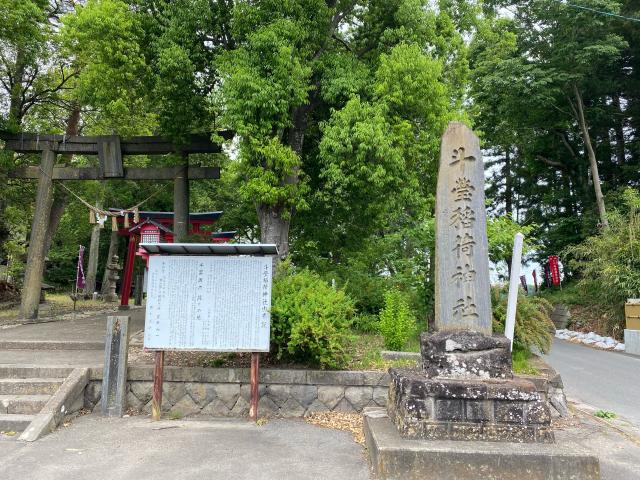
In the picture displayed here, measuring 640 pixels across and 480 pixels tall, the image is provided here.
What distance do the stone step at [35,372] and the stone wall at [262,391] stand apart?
23.2 inches

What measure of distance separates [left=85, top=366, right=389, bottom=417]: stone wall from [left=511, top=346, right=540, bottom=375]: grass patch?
2050mm

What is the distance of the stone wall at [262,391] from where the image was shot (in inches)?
233

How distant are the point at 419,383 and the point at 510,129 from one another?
20.6 m

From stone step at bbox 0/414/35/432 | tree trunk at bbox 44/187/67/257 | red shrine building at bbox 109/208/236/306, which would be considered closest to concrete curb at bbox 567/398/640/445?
stone step at bbox 0/414/35/432

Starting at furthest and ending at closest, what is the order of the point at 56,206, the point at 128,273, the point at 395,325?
the point at 128,273
the point at 56,206
the point at 395,325

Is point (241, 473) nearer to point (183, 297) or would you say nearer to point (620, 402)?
point (183, 297)

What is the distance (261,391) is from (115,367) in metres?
1.85

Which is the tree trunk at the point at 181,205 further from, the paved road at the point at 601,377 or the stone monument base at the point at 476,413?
the paved road at the point at 601,377

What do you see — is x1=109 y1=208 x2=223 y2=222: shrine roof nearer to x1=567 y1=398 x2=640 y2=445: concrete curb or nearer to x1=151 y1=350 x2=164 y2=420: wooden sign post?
x1=151 y1=350 x2=164 y2=420: wooden sign post

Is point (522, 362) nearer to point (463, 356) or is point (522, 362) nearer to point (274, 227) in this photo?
point (463, 356)

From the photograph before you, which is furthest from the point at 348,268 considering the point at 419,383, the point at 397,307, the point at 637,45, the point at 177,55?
the point at 637,45

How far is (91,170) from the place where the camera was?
12.5m

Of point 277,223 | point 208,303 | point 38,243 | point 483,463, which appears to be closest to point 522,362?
point 483,463

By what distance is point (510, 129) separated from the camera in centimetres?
2195
